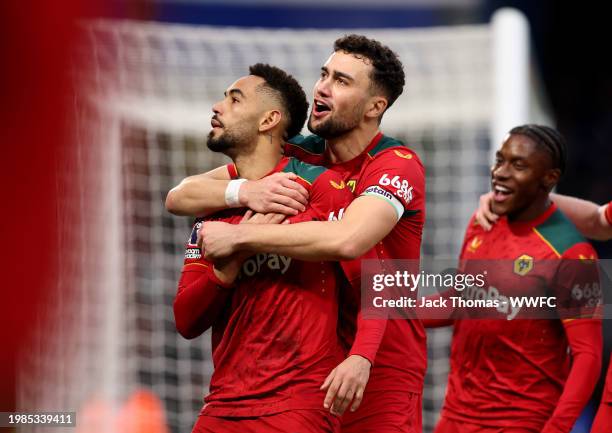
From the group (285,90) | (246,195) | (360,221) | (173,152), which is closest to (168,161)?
(173,152)

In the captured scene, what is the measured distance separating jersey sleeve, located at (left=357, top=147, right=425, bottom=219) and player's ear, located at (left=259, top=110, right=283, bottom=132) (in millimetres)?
362

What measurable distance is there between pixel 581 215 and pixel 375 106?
4.30 feet

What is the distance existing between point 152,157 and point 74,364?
5.42 ft

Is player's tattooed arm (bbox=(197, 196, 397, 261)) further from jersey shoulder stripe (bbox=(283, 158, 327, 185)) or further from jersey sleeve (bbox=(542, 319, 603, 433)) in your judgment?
jersey sleeve (bbox=(542, 319, 603, 433))

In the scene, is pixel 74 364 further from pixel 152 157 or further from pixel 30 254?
pixel 30 254

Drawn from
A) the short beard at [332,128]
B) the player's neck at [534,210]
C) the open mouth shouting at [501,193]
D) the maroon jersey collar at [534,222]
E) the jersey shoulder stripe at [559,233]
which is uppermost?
the short beard at [332,128]

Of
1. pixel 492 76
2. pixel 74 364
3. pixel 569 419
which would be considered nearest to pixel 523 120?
pixel 492 76

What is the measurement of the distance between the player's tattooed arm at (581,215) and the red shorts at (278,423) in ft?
4.82

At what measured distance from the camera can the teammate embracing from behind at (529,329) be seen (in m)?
3.42

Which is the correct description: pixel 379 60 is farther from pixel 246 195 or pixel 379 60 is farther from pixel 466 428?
pixel 466 428

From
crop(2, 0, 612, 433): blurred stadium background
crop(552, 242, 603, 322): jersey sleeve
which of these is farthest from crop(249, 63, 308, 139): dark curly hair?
crop(2, 0, 612, 433): blurred stadium background

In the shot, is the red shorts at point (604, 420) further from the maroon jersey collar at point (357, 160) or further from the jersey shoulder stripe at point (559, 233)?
the maroon jersey collar at point (357, 160)

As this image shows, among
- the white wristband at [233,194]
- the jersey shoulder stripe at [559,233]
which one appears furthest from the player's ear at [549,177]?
the white wristband at [233,194]

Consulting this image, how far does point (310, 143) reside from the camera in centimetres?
332
